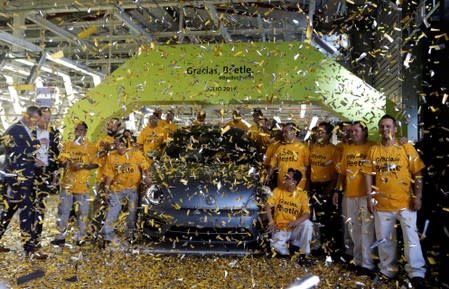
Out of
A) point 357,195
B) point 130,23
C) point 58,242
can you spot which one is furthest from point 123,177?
point 130,23

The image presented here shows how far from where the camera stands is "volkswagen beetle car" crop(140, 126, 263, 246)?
6.07m

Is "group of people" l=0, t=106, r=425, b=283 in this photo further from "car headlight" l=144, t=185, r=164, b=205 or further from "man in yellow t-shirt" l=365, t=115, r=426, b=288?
"car headlight" l=144, t=185, r=164, b=205

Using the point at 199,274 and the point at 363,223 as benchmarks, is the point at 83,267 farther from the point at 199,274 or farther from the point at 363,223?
the point at 363,223

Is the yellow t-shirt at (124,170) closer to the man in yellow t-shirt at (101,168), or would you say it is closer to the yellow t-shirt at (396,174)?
the man in yellow t-shirt at (101,168)

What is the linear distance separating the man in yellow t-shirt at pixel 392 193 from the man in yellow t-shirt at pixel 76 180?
4.23m

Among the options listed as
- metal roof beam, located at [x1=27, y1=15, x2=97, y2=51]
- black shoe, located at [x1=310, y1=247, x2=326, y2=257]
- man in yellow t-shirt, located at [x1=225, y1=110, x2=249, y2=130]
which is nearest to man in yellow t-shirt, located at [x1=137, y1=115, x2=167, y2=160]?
man in yellow t-shirt, located at [x1=225, y1=110, x2=249, y2=130]

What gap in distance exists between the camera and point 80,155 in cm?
750

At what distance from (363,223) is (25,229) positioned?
13.9 ft

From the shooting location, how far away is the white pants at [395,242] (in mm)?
5168

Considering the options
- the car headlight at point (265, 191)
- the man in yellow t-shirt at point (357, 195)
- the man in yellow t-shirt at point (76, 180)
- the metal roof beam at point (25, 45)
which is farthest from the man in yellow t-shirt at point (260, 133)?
the metal roof beam at point (25, 45)

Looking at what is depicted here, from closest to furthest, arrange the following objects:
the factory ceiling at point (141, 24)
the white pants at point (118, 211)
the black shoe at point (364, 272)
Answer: the black shoe at point (364, 272)
the white pants at point (118, 211)
the factory ceiling at point (141, 24)

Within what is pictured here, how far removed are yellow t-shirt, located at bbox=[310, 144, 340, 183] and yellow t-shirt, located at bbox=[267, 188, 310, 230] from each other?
1.59 ft

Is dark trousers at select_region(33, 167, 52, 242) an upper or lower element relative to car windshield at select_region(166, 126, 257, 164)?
lower

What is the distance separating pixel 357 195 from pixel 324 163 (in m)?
0.90
